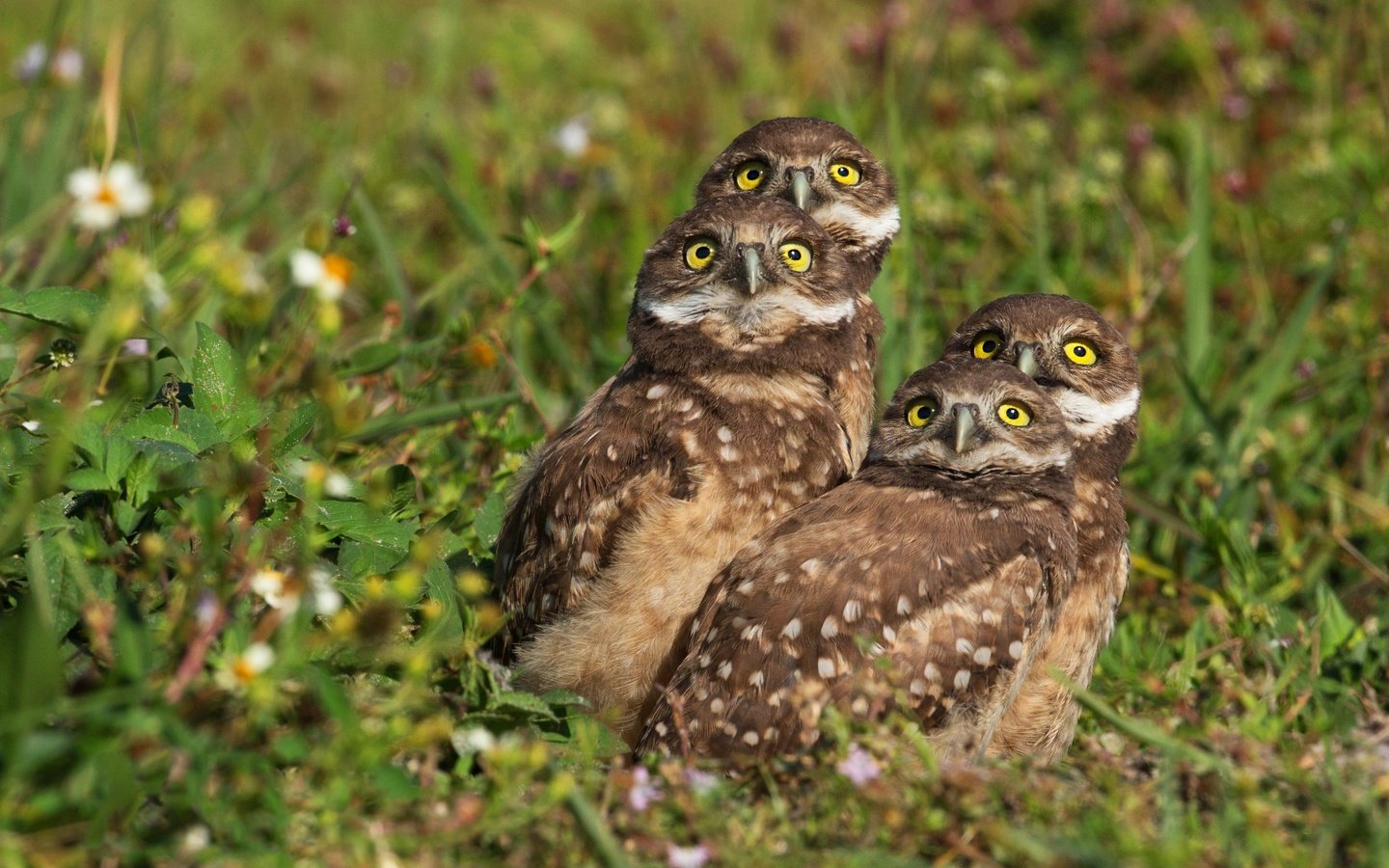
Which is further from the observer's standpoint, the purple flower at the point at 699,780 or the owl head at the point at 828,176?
the owl head at the point at 828,176

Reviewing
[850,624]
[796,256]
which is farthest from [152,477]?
[796,256]

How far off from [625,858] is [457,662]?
2.57ft

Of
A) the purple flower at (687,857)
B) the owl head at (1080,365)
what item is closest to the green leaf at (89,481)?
the purple flower at (687,857)

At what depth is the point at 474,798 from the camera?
276 cm

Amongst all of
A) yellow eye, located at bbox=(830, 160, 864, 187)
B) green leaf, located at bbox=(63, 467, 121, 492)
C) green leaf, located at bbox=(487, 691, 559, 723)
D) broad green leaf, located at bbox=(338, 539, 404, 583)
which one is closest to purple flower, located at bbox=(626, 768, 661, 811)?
green leaf, located at bbox=(487, 691, 559, 723)

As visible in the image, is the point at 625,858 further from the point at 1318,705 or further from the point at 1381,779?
the point at 1318,705

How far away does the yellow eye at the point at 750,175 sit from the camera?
5098 mm

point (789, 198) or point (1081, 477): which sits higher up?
point (789, 198)

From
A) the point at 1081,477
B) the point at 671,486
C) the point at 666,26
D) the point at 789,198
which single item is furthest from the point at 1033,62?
the point at 671,486

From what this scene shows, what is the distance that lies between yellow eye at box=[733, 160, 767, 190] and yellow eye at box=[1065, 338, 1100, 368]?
1.16 m

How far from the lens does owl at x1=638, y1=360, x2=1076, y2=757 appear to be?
3.66 metres

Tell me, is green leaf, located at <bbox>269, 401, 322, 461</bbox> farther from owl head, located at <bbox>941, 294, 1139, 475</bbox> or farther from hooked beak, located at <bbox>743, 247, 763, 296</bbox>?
owl head, located at <bbox>941, 294, 1139, 475</bbox>

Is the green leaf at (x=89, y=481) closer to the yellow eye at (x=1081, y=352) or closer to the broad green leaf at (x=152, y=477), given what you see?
the broad green leaf at (x=152, y=477)

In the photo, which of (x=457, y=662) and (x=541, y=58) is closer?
(x=457, y=662)
